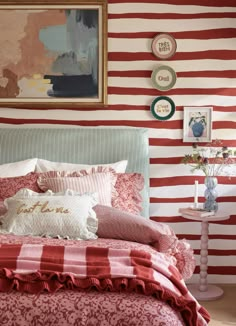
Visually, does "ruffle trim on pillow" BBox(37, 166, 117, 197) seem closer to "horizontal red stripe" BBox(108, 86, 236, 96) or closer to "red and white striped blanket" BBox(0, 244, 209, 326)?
"horizontal red stripe" BBox(108, 86, 236, 96)

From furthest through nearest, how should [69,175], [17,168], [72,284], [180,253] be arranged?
[17,168]
[69,175]
[180,253]
[72,284]

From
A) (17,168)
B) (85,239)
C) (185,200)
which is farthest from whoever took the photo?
(185,200)

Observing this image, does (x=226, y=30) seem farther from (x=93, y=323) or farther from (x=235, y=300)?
(x=93, y=323)

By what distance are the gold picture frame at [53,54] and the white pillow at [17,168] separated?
1.72 feet

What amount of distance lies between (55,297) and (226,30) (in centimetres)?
285

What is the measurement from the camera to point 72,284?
7.48 feet

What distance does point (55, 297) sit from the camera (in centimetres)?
223

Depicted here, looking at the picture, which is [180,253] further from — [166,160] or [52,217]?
[166,160]

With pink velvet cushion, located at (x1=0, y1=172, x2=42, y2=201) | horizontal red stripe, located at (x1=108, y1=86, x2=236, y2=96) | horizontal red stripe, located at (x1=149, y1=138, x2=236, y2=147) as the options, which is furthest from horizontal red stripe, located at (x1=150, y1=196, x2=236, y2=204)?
pink velvet cushion, located at (x1=0, y1=172, x2=42, y2=201)

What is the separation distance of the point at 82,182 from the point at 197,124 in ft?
3.90

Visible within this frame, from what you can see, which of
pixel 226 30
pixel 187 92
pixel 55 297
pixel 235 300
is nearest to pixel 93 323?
pixel 55 297

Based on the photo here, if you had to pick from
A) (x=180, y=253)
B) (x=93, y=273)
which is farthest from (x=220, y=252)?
(x=93, y=273)

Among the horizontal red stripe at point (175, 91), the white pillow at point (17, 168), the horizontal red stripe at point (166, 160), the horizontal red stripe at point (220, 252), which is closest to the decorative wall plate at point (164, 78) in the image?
the horizontal red stripe at point (175, 91)

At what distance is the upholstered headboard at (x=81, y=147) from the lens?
13.7 ft
